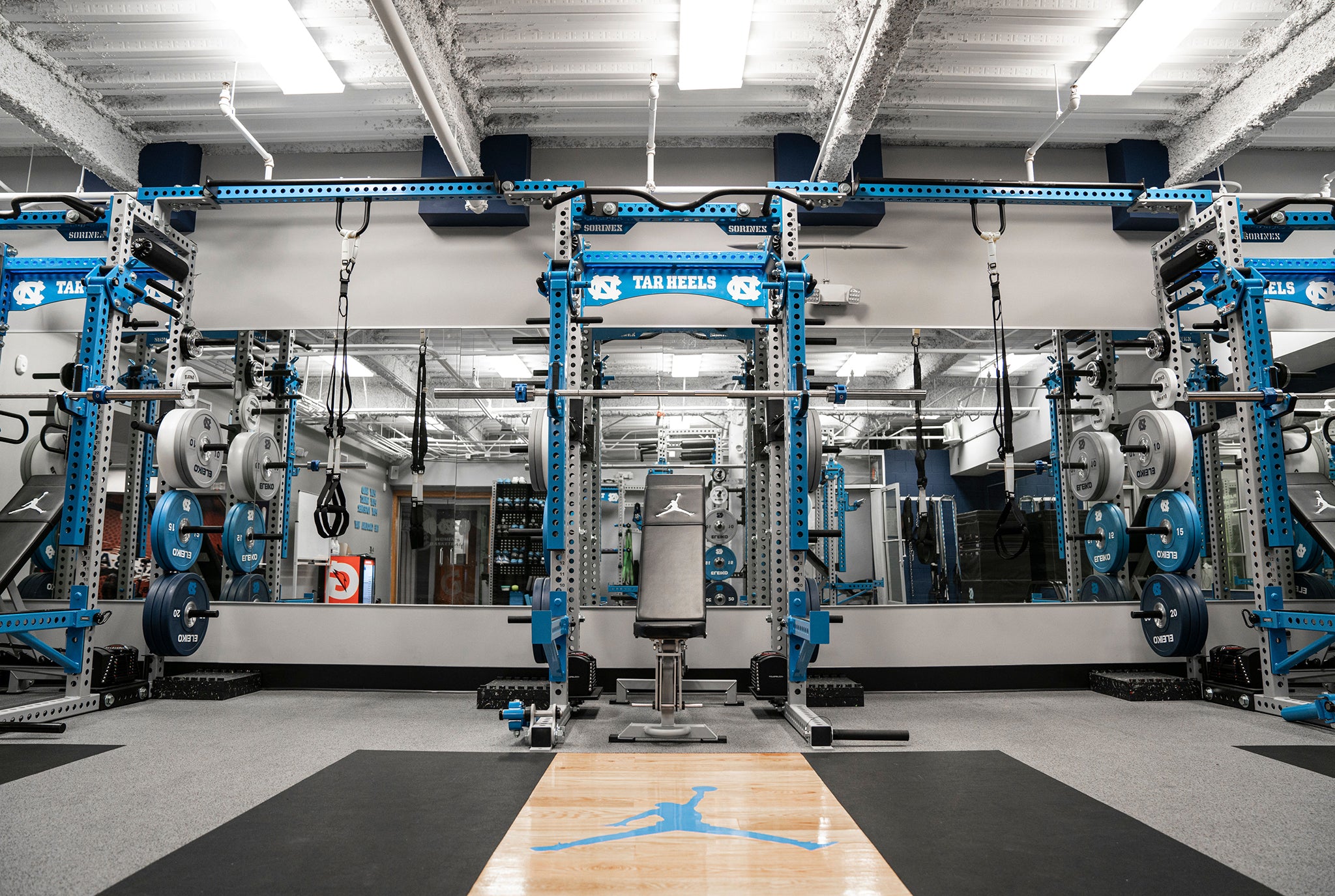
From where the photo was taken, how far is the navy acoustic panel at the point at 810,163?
5348 mm

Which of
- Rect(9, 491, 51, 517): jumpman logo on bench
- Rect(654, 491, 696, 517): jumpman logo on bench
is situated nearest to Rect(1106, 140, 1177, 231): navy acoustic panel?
Rect(654, 491, 696, 517): jumpman logo on bench

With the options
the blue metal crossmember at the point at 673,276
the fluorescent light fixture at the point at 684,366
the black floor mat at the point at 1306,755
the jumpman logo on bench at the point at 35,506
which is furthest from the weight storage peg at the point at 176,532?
the fluorescent light fixture at the point at 684,366

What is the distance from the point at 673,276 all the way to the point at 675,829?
2865mm

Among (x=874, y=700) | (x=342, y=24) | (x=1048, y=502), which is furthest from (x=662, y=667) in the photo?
(x=1048, y=502)

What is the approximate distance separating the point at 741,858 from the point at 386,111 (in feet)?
17.9

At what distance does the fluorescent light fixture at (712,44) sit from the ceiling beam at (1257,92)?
3.34 m

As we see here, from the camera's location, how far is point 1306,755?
303 centimetres

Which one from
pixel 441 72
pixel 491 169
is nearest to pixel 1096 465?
pixel 491 169

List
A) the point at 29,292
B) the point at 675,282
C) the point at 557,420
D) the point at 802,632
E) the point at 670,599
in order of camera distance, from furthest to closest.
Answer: the point at 29,292 → the point at 675,282 → the point at 557,420 → the point at 802,632 → the point at 670,599

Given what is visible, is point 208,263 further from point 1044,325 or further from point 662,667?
point 1044,325

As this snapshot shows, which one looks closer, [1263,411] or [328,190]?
[1263,411]

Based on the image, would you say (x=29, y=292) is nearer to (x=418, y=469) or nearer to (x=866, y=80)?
(x=418, y=469)

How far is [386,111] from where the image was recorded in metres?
5.27

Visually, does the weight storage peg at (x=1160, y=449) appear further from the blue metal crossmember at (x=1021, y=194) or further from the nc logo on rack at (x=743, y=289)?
the nc logo on rack at (x=743, y=289)
